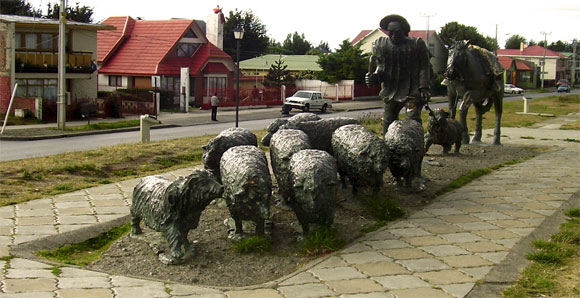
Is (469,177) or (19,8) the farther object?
(19,8)

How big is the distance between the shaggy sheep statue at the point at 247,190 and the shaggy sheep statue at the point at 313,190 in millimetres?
353

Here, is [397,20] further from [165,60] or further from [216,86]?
[216,86]

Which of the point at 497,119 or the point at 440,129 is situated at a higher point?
the point at 497,119

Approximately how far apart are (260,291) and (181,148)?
32.3ft

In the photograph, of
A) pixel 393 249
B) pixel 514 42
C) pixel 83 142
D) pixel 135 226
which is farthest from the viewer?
pixel 514 42

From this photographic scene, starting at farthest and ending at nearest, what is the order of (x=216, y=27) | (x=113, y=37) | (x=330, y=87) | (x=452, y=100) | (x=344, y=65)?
(x=344, y=65) → (x=330, y=87) → (x=216, y=27) → (x=113, y=37) → (x=452, y=100)

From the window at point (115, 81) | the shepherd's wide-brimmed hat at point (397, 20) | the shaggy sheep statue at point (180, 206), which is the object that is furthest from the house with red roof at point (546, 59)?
the shaggy sheep statue at point (180, 206)

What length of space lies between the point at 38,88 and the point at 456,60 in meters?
20.7

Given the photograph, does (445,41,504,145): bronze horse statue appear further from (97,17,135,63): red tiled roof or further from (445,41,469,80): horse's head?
(97,17,135,63): red tiled roof

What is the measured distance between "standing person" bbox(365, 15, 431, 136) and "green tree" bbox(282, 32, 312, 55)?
2997 inches

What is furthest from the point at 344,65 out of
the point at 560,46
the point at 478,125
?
the point at 560,46

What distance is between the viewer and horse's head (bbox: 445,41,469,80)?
1516cm

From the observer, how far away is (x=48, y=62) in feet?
97.1

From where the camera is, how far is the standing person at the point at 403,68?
12.0 metres
